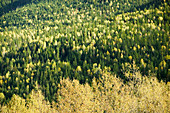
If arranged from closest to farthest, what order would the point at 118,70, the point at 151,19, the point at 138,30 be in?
the point at 118,70 → the point at 138,30 → the point at 151,19

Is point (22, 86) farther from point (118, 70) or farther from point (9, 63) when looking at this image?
point (118, 70)

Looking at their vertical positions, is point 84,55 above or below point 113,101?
below

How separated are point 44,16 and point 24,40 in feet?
263

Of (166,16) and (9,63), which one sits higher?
(166,16)

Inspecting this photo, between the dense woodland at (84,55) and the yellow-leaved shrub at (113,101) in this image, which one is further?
the dense woodland at (84,55)

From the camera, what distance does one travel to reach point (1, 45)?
112062mm

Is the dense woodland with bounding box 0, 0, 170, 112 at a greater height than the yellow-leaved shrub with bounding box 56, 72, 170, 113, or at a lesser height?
lesser

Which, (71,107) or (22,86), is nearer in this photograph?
(71,107)

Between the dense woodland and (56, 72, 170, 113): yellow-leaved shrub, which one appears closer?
(56, 72, 170, 113): yellow-leaved shrub

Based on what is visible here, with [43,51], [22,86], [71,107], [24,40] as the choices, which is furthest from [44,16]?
[71,107]

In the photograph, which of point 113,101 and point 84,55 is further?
point 84,55

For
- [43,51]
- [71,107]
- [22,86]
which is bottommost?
[22,86]

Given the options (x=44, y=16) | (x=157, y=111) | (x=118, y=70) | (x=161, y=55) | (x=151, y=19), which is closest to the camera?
(x=157, y=111)

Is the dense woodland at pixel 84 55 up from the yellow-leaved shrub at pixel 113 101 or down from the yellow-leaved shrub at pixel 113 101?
down
